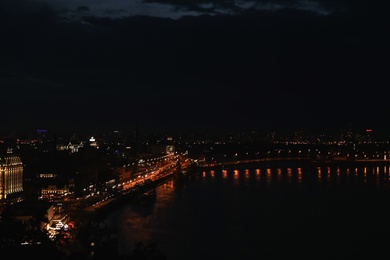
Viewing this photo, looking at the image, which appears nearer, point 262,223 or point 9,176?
point 262,223

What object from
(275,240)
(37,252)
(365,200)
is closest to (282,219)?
(275,240)

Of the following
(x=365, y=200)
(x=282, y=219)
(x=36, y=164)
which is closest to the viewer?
(x=282, y=219)

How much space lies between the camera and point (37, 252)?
9.19 feet

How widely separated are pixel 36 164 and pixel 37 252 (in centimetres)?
1136

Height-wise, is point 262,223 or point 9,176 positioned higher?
point 9,176

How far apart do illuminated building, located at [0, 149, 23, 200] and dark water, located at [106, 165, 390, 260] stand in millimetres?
2362

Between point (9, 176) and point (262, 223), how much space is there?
17.1 feet

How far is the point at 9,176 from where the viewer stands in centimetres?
1048

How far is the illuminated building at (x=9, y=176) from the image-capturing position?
33.3ft

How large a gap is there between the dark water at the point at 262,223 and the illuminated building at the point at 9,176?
7.75 feet

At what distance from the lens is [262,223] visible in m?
7.38

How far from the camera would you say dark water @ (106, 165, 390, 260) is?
5.90m

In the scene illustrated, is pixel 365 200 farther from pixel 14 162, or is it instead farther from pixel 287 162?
pixel 287 162

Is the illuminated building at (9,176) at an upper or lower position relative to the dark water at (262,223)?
upper
